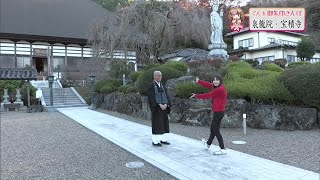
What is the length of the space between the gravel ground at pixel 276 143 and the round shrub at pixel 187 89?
49.0 inches

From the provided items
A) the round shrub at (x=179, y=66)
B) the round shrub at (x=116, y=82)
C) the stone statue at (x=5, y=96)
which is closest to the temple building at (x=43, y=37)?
the stone statue at (x=5, y=96)

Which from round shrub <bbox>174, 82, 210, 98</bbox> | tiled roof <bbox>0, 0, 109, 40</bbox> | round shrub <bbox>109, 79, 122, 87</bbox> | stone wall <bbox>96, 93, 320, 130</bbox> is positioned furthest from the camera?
tiled roof <bbox>0, 0, 109, 40</bbox>

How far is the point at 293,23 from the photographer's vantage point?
16156 mm

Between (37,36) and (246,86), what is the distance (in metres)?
21.6

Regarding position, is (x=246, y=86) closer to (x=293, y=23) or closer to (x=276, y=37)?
(x=293, y=23)

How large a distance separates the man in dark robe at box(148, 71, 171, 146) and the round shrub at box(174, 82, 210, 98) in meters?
3.67

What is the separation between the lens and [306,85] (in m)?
8.77

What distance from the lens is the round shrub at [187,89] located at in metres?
10.1

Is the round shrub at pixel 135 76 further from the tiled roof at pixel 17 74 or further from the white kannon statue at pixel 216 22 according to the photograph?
the tiled roof at pixel 17 74

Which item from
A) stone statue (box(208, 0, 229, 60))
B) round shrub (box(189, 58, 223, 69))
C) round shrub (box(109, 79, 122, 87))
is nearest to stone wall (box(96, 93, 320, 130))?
round shrub (box(189, 58, 223, 69))

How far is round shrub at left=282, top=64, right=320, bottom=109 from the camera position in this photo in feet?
28.5

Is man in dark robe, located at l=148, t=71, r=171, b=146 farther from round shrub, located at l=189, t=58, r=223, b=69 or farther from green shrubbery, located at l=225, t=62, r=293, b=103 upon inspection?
round shrub, located at l=189, t=58, r=223, b=69

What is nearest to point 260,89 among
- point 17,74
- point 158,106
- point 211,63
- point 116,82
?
point 211,63

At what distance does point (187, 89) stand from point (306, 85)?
12.0ft
